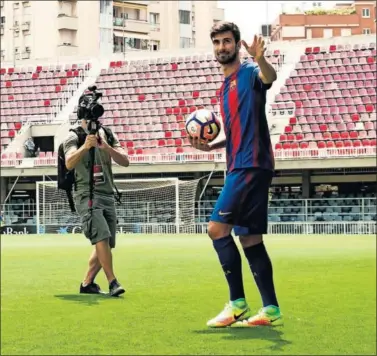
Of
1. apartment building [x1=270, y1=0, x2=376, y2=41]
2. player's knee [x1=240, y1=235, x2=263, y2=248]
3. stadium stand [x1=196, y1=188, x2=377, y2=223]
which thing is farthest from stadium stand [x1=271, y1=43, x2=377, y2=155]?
apartment building [x1=270, y1=0, x2=376, y2=41]

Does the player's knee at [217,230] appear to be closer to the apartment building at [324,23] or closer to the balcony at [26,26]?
the balcony at [26,26]

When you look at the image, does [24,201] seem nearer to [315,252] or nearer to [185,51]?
[185,51]

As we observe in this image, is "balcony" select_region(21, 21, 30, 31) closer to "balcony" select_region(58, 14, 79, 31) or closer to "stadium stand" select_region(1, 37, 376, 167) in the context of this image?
"balcony" select_region(58, 14, 79, 31)

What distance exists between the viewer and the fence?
2808 cm

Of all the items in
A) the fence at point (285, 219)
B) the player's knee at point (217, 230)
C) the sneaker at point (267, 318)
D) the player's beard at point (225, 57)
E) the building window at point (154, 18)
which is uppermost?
the building window at point (154, 18)

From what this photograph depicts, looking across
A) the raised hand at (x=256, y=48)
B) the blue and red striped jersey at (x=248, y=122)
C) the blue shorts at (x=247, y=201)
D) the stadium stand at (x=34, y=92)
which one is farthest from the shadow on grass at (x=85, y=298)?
the stadium stand at (x=34, y=92)

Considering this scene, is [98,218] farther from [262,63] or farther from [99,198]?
[262,63]

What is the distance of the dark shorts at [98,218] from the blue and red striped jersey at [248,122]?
247 cm

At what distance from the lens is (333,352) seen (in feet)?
17.7

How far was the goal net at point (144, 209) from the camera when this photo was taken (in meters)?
30.0

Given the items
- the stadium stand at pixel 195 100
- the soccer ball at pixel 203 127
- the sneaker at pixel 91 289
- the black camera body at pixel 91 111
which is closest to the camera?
the soccer ball at pixel 203 127

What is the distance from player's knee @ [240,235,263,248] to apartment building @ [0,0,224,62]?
57.3 m

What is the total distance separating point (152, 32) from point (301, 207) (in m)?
46.6

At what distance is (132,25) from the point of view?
72.2 metres
